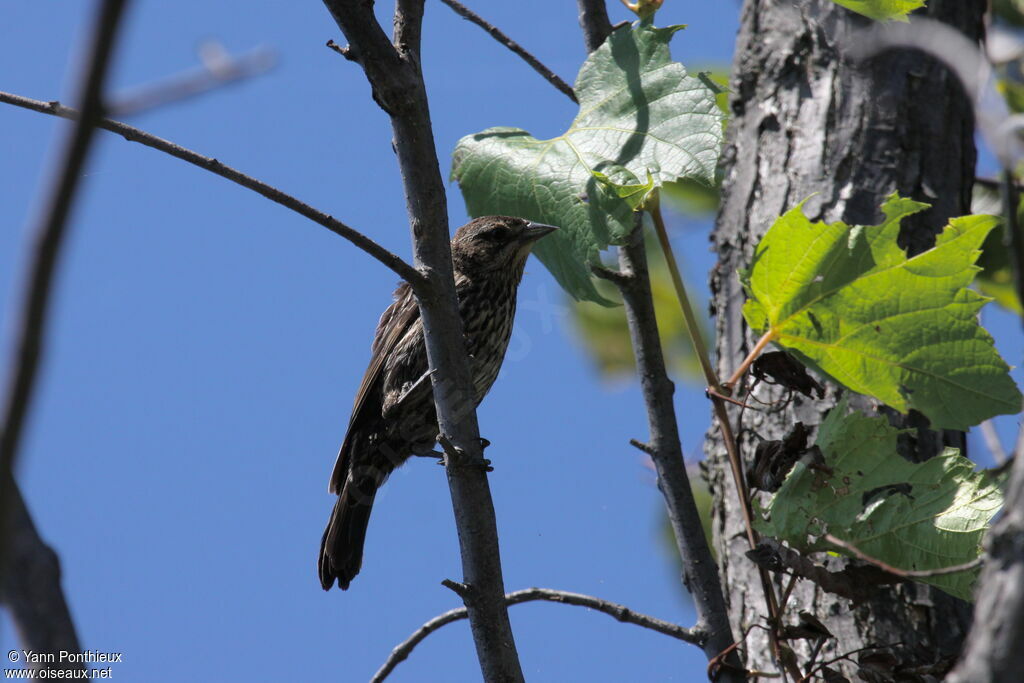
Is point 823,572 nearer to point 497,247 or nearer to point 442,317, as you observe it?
point 442,317

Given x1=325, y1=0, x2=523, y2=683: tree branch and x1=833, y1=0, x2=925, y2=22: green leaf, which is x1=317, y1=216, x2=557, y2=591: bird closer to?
x1=325, y1=0, x2=523, y2=683: tree branch

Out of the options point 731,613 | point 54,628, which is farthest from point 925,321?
point 54,628

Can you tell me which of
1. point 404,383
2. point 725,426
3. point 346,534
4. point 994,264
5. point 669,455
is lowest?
point 725,426

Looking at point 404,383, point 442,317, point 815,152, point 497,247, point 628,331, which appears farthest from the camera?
point 628,331

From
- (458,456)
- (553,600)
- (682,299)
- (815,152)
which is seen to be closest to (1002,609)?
(458,456)

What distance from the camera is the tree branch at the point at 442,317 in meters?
1.97

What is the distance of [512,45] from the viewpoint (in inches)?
118

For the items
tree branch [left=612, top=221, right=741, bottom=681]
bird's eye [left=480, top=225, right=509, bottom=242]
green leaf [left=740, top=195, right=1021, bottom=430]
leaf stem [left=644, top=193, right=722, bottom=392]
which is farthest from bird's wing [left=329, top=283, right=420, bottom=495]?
green leaf [left=740, top=195, right=1021, bottom=430]

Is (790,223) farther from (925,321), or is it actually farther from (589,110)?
(589,110)

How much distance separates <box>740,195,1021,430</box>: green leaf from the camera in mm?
2139

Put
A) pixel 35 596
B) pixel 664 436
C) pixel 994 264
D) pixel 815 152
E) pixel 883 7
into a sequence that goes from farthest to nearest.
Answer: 1. pixel 994 264
2. pixel 815 152
3. pixel 664 436
4. pixel 883 7
5. pixel 35 596

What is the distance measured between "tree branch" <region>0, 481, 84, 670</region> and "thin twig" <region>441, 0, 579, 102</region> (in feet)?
7.27

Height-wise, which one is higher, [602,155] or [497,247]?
[497,247]

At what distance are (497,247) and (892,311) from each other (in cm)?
223
